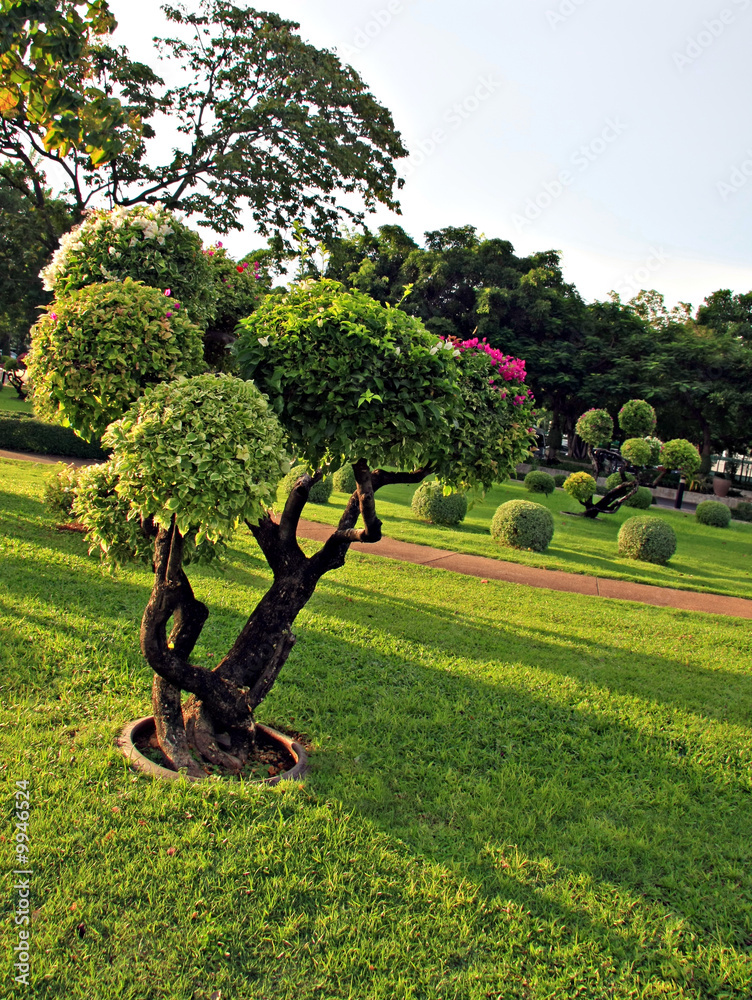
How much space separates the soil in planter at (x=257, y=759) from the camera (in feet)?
13.8

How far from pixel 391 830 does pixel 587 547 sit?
1257cm

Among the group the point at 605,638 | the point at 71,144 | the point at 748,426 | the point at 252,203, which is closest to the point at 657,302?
the point at 748,426

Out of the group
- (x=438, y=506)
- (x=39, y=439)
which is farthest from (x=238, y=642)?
(x=39, y=439)

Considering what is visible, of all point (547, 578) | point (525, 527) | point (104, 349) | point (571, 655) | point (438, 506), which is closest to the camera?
point (104, 349)

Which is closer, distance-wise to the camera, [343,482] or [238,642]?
[238,642]

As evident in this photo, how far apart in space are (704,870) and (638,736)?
1.61m

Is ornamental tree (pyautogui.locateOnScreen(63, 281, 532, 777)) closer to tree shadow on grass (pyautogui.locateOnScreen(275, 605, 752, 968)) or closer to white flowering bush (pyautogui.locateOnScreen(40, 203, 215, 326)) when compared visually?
white flowering bush (pyautogui.locateOnScreen(40, 203, 215, 326))

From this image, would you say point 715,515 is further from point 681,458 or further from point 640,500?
point 681,458

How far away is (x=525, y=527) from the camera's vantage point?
13469mm

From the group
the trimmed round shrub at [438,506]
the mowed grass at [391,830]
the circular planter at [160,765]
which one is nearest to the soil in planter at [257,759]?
the circular planter at [160,765]

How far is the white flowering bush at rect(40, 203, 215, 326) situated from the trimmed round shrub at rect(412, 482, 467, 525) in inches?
443

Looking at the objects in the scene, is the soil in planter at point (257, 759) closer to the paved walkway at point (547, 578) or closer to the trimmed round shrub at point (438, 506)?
the paved walkway at point (547, 578)

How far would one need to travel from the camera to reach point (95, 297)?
11.6ft

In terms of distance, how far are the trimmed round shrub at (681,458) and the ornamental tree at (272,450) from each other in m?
16.1
